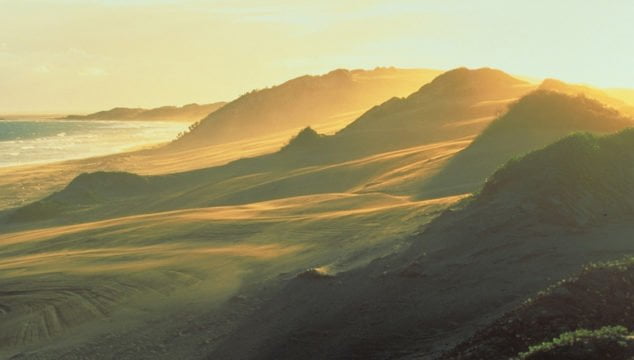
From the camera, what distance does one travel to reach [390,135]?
45.3 m

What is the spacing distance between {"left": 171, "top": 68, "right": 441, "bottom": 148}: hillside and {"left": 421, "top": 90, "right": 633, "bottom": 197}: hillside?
67655mm

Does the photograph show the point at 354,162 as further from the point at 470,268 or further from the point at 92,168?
the point at 92,168

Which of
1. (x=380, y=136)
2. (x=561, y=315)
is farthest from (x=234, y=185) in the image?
(x=561, y=315)

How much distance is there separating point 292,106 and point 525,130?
88.1m

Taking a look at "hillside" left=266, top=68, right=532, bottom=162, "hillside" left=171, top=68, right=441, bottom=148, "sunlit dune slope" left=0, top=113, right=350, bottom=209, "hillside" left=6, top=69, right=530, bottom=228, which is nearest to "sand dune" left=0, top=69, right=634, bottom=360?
"hillside" left=6, top=69, right=530, bottom=228

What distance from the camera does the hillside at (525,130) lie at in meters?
23.0

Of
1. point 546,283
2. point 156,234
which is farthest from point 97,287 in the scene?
point 546,283

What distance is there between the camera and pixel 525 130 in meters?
26.4

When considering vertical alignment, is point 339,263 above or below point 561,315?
below

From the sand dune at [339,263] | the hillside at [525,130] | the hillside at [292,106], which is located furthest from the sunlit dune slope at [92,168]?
the hillside at [525,130]

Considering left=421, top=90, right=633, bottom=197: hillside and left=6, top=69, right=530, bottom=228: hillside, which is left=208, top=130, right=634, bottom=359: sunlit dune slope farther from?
left=6, top=69, right=530, bottom=228: hillside

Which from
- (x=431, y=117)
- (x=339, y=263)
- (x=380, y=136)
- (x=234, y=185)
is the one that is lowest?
(x=234, y=185)

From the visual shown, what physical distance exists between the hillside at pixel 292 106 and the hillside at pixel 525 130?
67.7 m

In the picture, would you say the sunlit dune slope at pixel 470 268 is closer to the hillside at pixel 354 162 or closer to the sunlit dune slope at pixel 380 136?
the hillside at pixel 354 162
